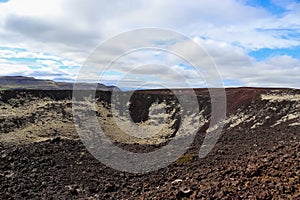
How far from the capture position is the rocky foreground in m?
9.55

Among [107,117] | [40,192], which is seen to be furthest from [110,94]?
[40,192]

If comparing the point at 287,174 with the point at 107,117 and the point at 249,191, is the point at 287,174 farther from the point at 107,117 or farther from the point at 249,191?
the point at 107,117

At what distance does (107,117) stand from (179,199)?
29.0 metres

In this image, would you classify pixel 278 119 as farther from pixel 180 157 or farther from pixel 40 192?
pixel 40 192

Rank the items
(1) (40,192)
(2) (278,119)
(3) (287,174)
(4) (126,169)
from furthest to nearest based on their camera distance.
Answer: (2) (278,119), (4) (126,169), (1) (40,192), (3) (287,174)

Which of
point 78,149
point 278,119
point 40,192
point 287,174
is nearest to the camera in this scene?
point 287,174

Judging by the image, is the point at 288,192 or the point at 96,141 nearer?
the point at 288,192

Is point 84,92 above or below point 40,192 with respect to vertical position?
above

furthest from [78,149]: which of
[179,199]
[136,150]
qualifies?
[179,199]

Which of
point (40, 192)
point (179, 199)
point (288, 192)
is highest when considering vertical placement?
point (288, 192)

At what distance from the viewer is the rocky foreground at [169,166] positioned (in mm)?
9547

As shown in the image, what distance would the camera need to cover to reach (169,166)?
57.4 feet

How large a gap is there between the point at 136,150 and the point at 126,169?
540 centimetres

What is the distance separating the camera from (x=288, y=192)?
821cm
